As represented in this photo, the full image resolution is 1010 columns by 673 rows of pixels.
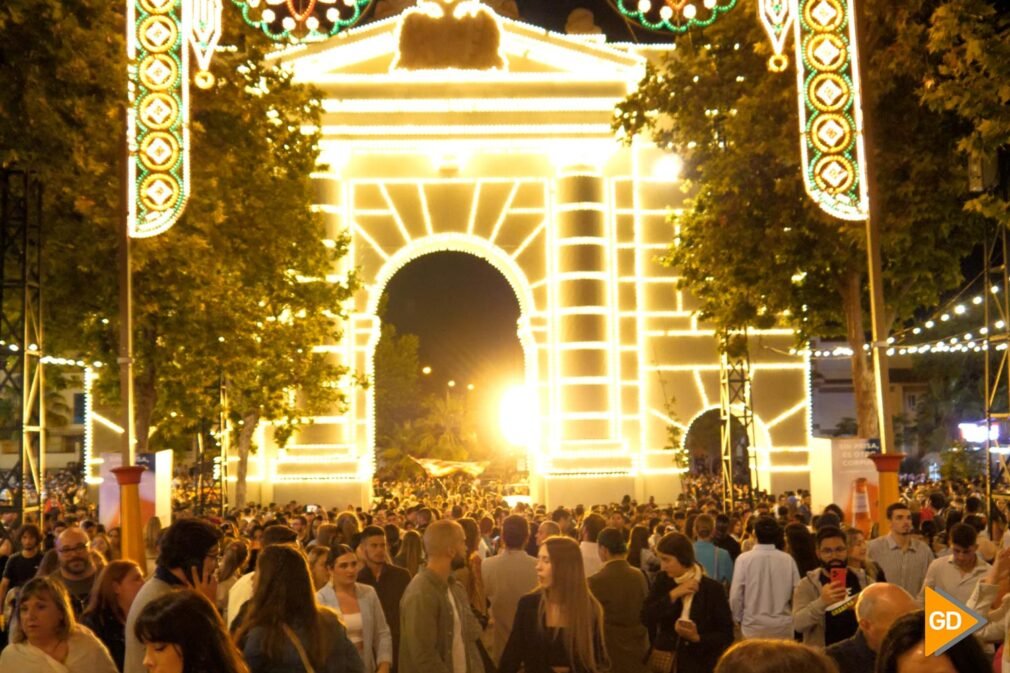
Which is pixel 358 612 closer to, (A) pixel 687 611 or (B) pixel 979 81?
(A) pixel 687 611

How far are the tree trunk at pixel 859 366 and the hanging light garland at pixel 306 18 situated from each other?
57.0 ft

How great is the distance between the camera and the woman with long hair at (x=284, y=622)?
286 inches

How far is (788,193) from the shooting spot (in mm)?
24609

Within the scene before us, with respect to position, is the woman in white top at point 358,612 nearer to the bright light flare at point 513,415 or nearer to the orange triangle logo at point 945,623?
the orange triangle logo at point 945,623

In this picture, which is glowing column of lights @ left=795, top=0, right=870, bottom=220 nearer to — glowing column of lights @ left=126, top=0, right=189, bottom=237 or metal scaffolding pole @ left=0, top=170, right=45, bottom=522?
glowing column of lights @ left=126, top=0, right=189, bottom=237

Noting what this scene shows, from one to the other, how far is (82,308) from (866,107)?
14.7m

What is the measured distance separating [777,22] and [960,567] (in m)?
9.49

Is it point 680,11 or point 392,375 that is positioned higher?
point 680,11

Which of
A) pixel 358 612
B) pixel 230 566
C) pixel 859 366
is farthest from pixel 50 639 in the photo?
pixel 859 366

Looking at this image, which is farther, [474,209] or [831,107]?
Answer: [474,209]

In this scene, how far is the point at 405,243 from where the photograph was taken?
1692 inches

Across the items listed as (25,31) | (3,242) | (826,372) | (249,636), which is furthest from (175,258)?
(826,372)

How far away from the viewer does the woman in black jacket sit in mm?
10500

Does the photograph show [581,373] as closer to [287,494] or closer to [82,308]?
[287,494]
